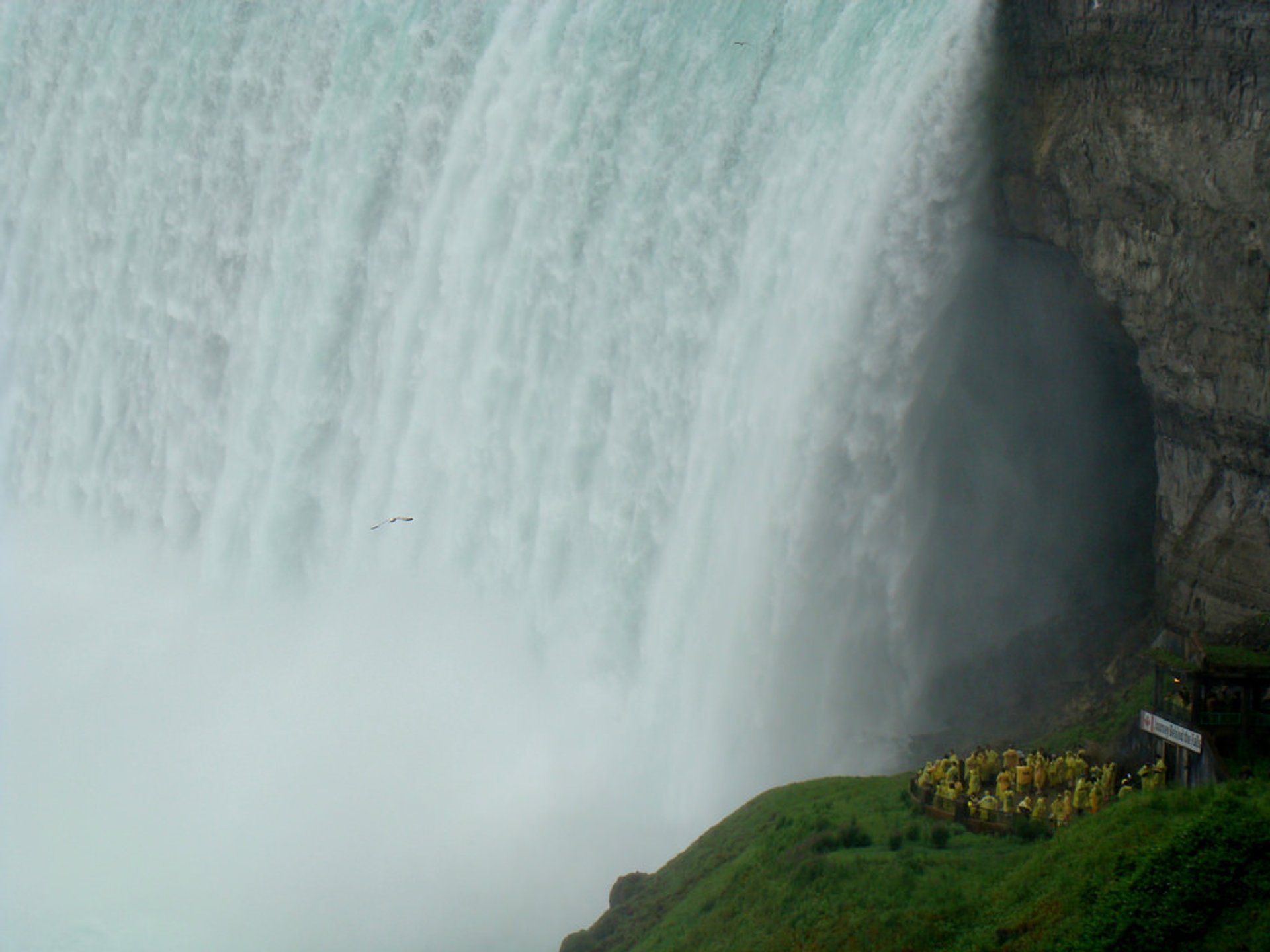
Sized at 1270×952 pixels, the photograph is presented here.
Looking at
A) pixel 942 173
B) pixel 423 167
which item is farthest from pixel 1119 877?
pixel 423 167

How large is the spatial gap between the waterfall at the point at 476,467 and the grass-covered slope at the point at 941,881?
2700 mm

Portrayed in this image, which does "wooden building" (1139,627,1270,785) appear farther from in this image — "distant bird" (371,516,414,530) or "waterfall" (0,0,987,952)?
"distant bird" (371,516,414,530)

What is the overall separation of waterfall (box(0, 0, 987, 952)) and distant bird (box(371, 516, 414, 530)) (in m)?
0.08

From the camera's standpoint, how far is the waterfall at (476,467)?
19062mm

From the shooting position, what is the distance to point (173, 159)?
28.8 metres

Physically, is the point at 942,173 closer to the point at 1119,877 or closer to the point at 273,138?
the point at 1119,877

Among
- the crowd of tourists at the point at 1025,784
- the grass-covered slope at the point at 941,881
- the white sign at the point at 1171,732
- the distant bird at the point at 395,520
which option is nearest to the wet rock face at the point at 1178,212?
the white sign at the point at 1171,732

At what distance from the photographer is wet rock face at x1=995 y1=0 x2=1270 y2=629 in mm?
14859

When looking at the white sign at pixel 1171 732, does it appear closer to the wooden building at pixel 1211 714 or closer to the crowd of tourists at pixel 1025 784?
the wooden building at pixel 1211 714

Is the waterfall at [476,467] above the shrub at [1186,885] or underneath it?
above

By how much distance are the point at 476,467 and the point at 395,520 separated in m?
1.63

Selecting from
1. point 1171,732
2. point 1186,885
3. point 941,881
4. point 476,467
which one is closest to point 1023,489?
point 1171,732

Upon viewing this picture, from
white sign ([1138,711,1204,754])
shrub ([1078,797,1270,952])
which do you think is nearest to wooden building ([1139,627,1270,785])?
white sign ([1138,711,1204,754])

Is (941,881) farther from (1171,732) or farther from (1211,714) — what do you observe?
(1211,714)
